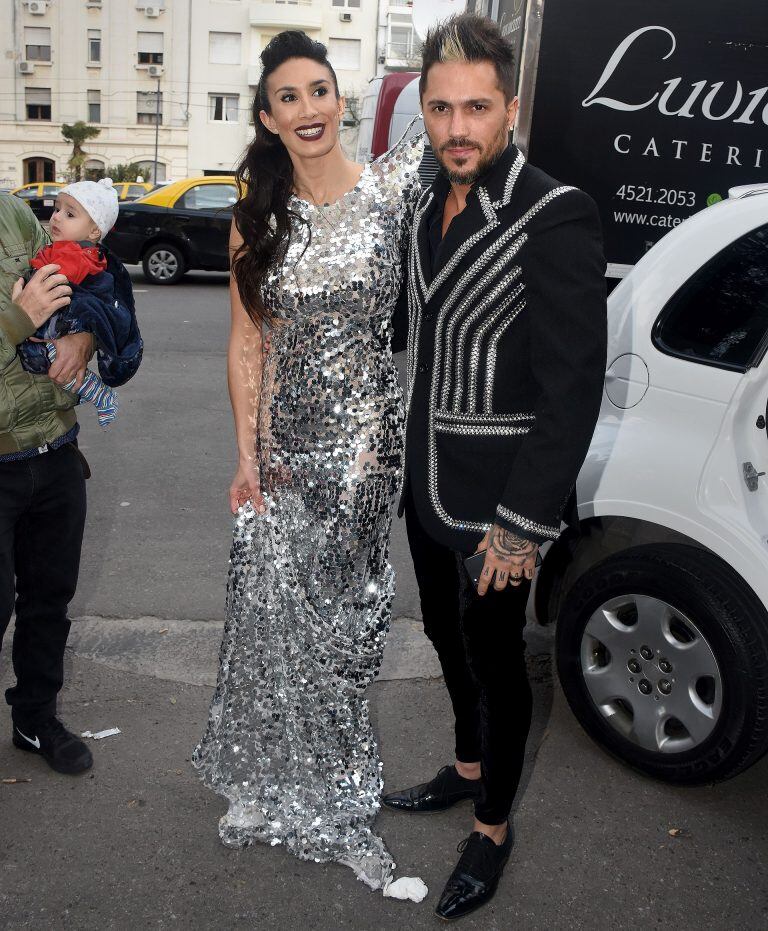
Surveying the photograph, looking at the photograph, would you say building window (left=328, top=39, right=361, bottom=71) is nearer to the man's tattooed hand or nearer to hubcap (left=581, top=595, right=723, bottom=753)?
hubcap (left=581, top=595, right=723, bottom=753)

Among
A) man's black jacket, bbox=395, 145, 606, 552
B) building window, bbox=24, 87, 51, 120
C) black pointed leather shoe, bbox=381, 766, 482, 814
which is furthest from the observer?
building window, bbox=24, 87, 51, 120

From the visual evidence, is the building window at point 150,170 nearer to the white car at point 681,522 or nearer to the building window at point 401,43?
the building window at point 401,43

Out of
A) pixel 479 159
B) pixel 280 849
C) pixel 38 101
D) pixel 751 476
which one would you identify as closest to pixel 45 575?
pixel 280 849

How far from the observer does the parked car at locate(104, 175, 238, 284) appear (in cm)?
1411

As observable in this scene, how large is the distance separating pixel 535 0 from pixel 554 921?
212 inches

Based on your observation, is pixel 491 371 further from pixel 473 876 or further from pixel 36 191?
pixel 36 191

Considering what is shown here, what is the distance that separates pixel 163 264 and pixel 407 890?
13348 millimetres

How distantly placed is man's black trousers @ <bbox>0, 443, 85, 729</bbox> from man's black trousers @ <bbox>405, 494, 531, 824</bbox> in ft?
3.39

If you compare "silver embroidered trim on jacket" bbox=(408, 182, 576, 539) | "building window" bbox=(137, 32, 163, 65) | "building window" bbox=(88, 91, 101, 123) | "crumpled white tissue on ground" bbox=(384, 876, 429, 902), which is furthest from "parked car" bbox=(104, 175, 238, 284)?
"building window" bbox=(88, 91, 101, 123)

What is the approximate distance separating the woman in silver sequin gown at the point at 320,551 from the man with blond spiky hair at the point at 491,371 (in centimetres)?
11

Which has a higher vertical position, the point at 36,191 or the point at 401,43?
the point at 401,43

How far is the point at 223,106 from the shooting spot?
51031 mm

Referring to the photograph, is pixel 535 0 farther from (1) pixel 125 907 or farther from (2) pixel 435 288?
(1) pixel 125 907

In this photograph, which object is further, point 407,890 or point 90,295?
point 90,295
